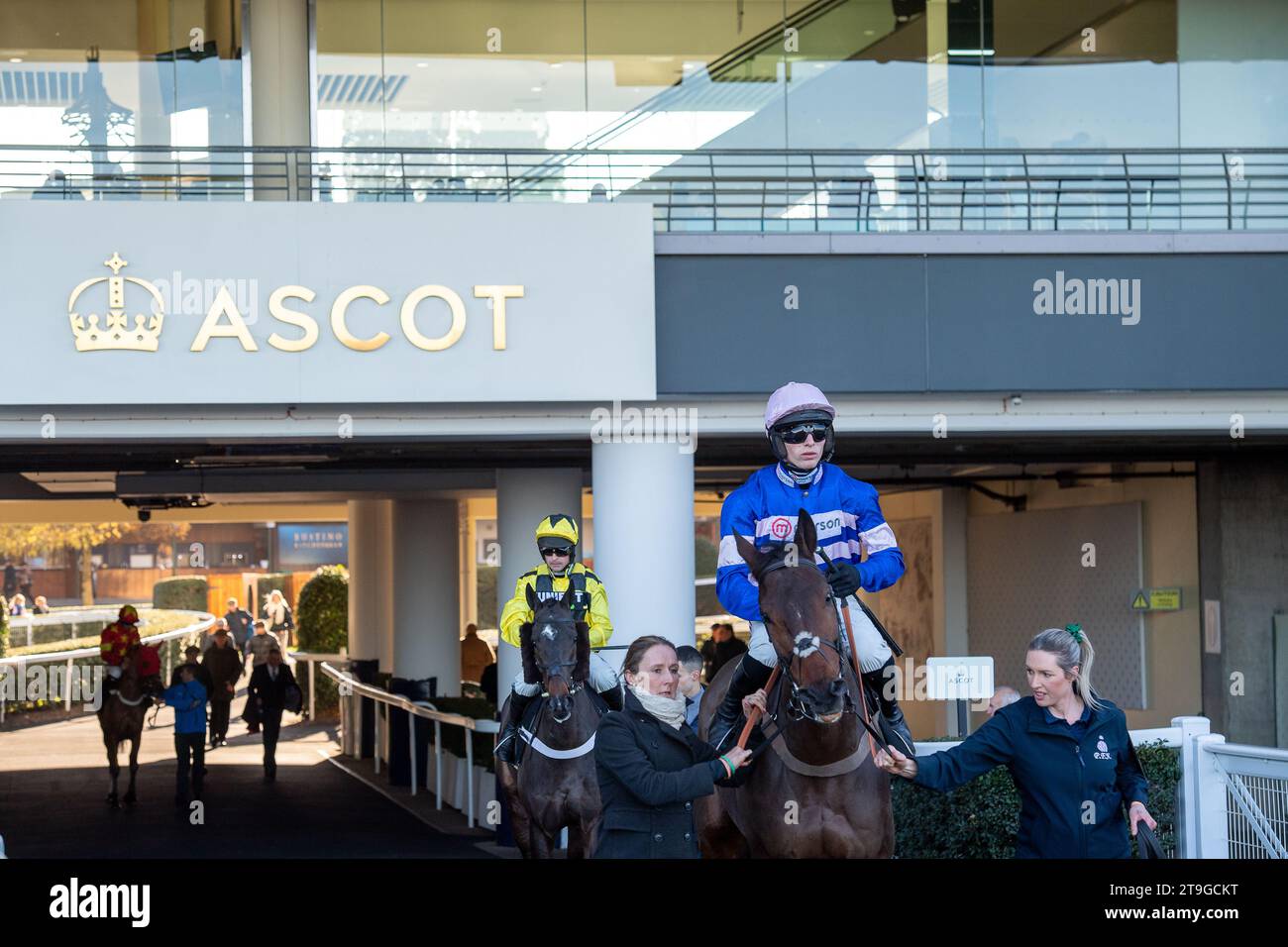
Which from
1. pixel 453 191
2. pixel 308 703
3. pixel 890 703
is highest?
pixel 453 191

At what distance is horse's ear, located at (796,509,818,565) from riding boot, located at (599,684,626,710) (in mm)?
3167

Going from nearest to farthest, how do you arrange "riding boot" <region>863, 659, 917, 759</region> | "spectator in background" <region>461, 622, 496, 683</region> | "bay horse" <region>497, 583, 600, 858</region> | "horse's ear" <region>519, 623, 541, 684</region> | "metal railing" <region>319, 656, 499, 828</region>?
"riding boot" <region>863, 659, 917, 759</region>
"bay horse" <region>497, 583, 600, 858</region>
"horse's ear" <region>519, 623, 541, 684</region>
"metal railing" <region>319, 656, 499, 828</region>
"spectator in background" <region>461, 622, 496, 683</region>

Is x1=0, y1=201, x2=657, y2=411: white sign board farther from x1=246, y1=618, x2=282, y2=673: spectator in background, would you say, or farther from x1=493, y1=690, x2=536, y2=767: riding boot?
x1=246, y1=618, x2=282, y2=673: spectator in background

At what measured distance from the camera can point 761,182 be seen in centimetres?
1325

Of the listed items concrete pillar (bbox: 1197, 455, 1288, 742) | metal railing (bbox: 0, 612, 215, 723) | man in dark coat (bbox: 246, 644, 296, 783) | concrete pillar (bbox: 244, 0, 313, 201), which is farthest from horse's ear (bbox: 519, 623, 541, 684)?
metal railing (bbox: 0, 612, 215, 723)

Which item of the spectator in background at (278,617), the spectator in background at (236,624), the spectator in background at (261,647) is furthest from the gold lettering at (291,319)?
the spectator in background at (278,617)

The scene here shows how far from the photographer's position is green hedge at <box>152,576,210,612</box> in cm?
4838

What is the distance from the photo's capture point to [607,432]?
1227 cm

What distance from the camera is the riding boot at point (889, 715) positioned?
5.74 metres

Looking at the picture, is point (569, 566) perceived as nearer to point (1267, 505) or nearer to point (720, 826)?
point (720, 826)

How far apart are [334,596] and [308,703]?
4.03 m

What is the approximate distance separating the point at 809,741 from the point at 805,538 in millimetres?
672

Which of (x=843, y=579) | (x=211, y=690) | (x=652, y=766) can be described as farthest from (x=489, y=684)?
(x=843, y=579)
